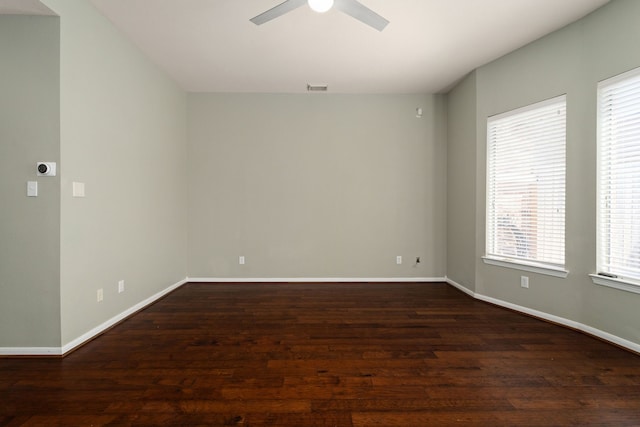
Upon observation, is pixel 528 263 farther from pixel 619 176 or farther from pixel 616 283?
pixel 619 176

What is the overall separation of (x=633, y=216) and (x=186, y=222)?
5.14 m

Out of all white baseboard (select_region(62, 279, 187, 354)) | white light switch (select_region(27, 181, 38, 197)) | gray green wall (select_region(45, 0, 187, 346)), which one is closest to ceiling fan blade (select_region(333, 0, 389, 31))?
gray green wall (select_region(45, 0, 187, 346))

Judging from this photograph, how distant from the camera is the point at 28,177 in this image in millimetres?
2289

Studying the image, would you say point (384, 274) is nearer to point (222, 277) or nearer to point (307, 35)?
point (222, 277)

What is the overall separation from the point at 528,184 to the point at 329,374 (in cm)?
296

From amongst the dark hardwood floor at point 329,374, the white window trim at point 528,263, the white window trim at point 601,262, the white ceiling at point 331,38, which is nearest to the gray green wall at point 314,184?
the white ceiling at point 331,38

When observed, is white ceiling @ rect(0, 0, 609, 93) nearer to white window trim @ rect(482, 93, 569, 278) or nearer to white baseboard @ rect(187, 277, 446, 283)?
white window trim @ rect(482, 93, 569, 278)

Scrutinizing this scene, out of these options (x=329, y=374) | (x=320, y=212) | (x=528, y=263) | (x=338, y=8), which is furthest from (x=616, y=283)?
(x=320, y=212)

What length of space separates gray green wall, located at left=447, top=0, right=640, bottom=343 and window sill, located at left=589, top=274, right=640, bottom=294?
1.9 inches

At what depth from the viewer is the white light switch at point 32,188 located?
7.49 feet

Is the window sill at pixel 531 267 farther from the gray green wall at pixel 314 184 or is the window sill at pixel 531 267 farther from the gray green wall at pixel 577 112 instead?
the gray green wall at pixel 314 184

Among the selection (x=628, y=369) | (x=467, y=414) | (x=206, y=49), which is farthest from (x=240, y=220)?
(x=628, y=369)

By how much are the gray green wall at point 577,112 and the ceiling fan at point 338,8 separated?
2.05m

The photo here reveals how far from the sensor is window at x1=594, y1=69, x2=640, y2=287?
8.05ft
